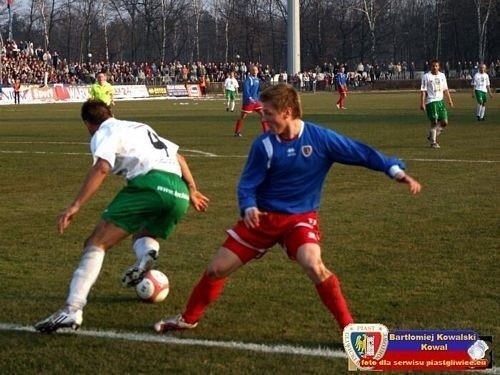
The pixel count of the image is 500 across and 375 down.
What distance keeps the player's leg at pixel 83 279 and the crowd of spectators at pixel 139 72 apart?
51.9 metres

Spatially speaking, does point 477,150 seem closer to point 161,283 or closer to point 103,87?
point 103,87

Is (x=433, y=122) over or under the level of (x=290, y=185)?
under

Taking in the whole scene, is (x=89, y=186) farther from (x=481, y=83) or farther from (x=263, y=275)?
(x=481, y=83)

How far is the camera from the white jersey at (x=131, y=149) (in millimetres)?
6539

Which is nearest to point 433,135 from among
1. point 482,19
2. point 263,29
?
point 482,19

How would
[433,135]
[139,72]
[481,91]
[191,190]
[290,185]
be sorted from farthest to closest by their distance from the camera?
[139,72], [481,91], [433,135], [191,190], [290,185]

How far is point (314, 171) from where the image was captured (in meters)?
6.12

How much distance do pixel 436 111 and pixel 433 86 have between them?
0.59 m

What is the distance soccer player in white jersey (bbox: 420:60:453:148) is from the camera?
21281 millimetres

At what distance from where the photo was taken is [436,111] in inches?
842

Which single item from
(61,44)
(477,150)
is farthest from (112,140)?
(61,44)

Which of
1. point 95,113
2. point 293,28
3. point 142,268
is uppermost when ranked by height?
point 293,28

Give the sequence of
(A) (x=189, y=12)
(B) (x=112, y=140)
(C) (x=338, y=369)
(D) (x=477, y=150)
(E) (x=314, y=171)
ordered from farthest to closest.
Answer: (A) (x=189, y=12)
(D) (x=477, y=150)
(B) (x=112, y=140)
(E) (x=314, y=171)
(C) (x=338, y=369)

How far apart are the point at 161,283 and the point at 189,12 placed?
335ft
